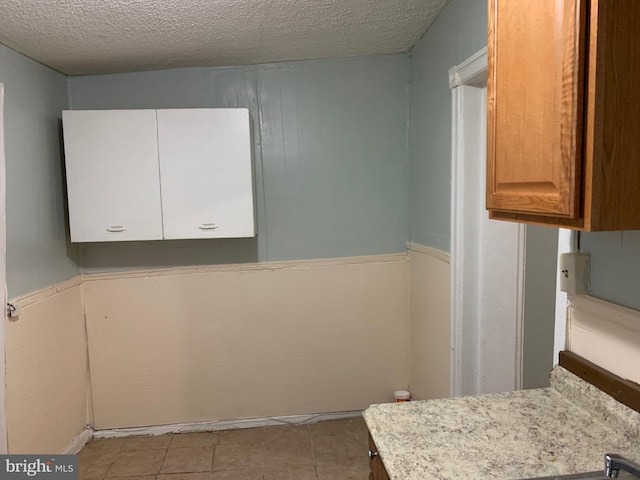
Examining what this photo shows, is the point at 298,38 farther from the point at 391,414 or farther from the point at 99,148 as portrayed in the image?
the point at 391,414

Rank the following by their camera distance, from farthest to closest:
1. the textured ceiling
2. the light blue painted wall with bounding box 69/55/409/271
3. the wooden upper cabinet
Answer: the light blue painted wall with bounding box 69/55/409/271 → the textured ceiling → the wooden upper cabinet

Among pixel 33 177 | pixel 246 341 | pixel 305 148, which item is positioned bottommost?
pixel 246 341

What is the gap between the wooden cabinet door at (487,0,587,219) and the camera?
3.19 feet

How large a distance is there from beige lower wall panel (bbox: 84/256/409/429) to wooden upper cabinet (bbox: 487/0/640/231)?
2229mm

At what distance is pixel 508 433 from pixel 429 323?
1.65m

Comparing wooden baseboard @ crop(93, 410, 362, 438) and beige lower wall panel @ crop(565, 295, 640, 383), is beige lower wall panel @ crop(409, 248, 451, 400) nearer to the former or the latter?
wooden baseboard @ crop(93, 410, 362, 438)

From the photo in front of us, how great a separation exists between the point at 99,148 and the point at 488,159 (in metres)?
2.31

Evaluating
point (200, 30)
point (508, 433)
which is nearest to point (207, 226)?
point (200, 30)

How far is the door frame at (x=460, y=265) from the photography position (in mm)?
2281

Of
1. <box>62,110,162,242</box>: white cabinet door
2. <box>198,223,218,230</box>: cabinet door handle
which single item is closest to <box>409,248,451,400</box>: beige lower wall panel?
<box>198,223,218,230</box>: cabinet door handle

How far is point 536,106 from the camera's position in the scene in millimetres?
1083

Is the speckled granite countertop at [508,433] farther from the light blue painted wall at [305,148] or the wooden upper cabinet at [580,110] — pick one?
the light blue painted wall at [305,148]

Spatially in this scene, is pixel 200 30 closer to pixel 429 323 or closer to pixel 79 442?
pixel 429 323

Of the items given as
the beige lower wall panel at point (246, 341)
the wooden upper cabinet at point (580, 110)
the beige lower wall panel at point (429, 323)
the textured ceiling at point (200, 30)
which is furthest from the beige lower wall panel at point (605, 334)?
the beige lower wall panel at point (246, 341)
